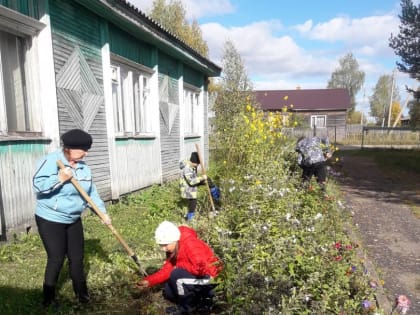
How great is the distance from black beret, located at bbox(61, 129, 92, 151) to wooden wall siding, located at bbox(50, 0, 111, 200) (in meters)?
2.80

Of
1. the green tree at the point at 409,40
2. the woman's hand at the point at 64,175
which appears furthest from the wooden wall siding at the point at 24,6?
the green tree at the point at 409,40

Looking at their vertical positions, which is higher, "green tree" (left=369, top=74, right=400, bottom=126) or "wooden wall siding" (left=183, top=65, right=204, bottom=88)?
"green tree" (left=369, top=74, right=400, bottom=126)

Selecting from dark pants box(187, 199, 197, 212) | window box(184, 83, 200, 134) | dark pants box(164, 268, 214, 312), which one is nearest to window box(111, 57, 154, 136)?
dark pants box(187, 199, 197, 212)

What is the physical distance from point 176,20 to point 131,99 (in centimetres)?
2215

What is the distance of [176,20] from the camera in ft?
90.2

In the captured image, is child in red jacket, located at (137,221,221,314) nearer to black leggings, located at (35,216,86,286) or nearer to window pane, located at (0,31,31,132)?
black leggings, located at (35,216,86,286)

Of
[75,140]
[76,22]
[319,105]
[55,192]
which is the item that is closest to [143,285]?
[55,192]

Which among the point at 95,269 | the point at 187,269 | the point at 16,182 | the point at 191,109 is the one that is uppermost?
the point at 191,109

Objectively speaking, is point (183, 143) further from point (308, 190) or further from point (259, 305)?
point (259, 305)

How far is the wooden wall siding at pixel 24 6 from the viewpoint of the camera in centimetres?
426

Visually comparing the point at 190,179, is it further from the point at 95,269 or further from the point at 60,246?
the point at 60,246

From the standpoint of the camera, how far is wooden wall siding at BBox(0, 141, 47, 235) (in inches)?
165

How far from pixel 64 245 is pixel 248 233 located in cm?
163

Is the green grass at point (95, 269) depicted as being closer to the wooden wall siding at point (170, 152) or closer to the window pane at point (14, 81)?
the window pane at point (14, 81)
